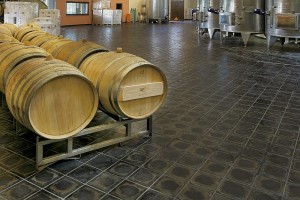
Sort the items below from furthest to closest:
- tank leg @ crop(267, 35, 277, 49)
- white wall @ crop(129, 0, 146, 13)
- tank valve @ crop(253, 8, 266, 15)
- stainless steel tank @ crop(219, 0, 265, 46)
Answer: white wall @ crop(129, 0, 146, 13) → stainless steel tank @ crop(219, 0, 265, 46) → tank valve @ crop(253, 8, 266, 15) → tank leg @ crop(267, 35, 277, 49)

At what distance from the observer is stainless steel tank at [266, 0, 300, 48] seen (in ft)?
27.9

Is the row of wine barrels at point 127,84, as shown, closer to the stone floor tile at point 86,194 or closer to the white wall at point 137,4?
the stone floor tile at point 86,194

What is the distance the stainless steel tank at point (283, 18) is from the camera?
849 cm

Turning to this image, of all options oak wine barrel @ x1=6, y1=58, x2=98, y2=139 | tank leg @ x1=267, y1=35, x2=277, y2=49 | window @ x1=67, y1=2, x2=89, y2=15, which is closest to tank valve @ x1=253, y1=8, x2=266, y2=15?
tank leg @ x1=267, y1=35, x2=277, y2=49

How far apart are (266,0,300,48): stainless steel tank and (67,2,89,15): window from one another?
12.0 metres

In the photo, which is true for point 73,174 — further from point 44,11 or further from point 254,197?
point 44,11

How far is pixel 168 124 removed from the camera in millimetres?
3479

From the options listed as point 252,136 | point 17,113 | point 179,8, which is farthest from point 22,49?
point 179,8

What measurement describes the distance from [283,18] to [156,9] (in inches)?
563

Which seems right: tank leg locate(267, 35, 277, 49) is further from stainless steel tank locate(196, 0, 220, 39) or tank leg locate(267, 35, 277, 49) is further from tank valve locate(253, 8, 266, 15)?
stainless steel tank locate(196, 0, 220, 39)

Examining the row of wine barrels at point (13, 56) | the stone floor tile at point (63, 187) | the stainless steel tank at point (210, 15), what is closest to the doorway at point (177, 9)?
the stainless steel tank at point (210, 15)

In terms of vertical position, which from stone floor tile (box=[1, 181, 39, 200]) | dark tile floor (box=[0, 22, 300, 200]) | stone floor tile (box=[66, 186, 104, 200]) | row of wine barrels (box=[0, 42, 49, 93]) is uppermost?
row of wine barrels (box=[0, 42, 49, 93])

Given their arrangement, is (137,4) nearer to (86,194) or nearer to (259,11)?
(259,11)

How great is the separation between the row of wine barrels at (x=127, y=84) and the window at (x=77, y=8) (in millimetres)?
16328
